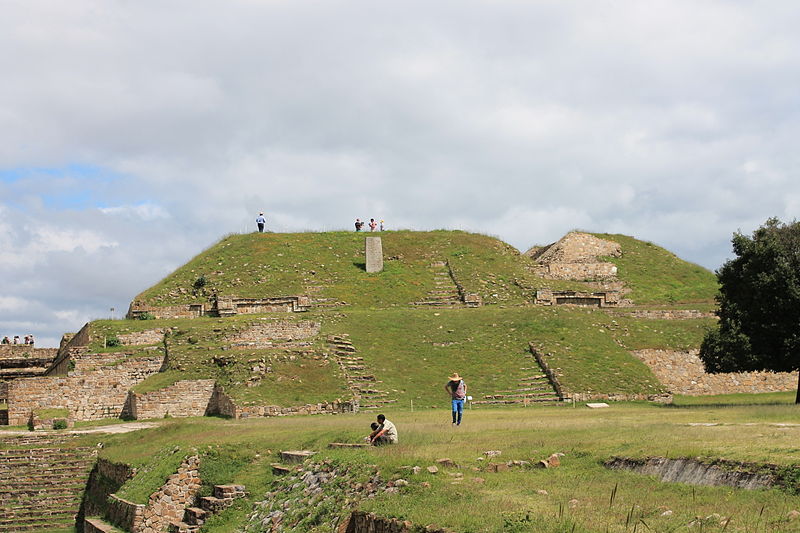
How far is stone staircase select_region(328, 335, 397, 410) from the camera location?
112ft

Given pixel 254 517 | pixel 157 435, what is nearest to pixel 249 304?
pixel 157 435

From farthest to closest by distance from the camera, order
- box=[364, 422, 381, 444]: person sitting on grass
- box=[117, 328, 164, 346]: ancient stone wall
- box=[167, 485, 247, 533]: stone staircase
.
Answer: box=[117, 328, 164, 346]: ancient stone wall, box=[167, 485, 247, 533]: stone staircase, box=[364, 422, 381, 444]: person sitting on grass

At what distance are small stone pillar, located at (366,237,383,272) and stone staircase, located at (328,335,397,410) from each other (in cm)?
1430

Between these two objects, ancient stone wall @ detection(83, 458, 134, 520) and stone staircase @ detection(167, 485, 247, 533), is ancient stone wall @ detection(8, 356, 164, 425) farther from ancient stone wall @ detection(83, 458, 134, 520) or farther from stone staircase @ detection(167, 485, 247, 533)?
stone staircase @ detection(167, 485, 247, 533)

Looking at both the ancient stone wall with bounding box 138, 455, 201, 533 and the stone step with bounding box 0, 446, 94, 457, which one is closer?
the ancient stone wall with bounding box 138, 455, 201, 533

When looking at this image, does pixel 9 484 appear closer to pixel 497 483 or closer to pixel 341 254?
pixel 497 483

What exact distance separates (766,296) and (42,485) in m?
26.0

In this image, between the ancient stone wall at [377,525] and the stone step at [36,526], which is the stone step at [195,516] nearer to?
the ancient stone wall at [377,525]

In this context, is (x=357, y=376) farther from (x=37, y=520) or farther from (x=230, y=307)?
(x=230, y=307)

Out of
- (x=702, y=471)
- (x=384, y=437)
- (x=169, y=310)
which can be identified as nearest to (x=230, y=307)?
(x=169, y=310)

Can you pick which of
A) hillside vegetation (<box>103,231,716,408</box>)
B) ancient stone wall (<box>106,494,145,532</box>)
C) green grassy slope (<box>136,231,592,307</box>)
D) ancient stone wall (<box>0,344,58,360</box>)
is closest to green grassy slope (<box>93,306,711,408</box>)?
hillside vegetation (<box>103,231,716,408</box>)

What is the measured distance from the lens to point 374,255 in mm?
55281

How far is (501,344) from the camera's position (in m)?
40.1

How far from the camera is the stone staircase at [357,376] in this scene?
112 ft
